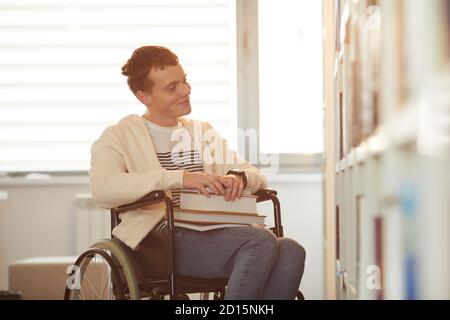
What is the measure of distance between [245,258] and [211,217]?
0.45 feet

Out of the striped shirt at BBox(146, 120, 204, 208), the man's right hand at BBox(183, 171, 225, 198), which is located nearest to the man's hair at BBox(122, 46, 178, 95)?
the striped shirt at BBox(146, 120, 204, 208)

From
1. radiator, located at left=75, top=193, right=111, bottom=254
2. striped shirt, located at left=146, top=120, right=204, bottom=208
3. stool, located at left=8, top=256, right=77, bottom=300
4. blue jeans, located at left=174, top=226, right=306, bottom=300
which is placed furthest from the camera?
radiator, located at left=75, top=193, right=111, bottom=254

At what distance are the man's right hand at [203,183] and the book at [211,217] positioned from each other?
0.05 metres

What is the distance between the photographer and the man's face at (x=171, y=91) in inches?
77.7

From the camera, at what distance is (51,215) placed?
10.8ft

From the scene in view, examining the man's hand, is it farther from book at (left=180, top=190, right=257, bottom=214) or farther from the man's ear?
the man's ear

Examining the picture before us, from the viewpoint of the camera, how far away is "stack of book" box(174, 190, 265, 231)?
1774 mm

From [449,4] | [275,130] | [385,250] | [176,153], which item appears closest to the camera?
[449,4]

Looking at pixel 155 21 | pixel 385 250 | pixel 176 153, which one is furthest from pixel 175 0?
pixel 385 250

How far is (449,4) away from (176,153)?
1290 millimetres

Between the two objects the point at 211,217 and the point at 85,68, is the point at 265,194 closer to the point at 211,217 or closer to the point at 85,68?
the point at 211,217

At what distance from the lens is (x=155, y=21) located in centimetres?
328

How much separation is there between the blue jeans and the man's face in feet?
1.12

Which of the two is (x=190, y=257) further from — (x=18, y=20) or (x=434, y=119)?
(x=18, y=20)
